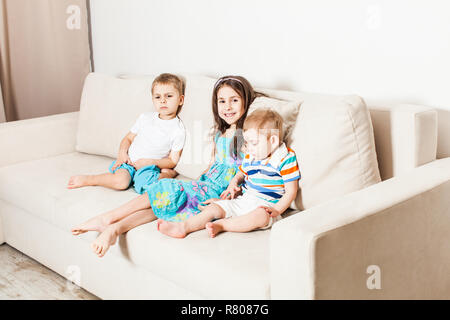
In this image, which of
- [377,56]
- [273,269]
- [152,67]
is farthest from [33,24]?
[273,269]

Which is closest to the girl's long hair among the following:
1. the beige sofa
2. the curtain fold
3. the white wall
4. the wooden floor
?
the beige sofa

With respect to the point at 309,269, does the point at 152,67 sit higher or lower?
higher

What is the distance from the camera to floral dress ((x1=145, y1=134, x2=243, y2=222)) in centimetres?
197

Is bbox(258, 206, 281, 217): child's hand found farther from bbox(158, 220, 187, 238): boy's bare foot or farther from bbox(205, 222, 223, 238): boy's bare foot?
bbox(158, 220, 187, 238): boy's bare foot

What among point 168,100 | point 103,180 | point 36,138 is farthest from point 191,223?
point 36,138

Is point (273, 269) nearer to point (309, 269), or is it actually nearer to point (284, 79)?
point (309, 269)

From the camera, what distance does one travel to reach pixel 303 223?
1.40m

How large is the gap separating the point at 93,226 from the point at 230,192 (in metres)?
0.51

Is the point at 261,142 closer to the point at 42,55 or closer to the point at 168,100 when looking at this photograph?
the point at 168,100

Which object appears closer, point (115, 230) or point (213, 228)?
point (213, 228)

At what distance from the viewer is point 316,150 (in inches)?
72.7

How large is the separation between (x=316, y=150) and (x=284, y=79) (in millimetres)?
727

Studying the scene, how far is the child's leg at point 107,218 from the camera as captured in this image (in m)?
1.97

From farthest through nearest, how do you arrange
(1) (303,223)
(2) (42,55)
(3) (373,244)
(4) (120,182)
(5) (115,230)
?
(2) (42,55) < (4) (120,182) < (5) (115,230) < (3) (373,244) < (1) (303,223)
